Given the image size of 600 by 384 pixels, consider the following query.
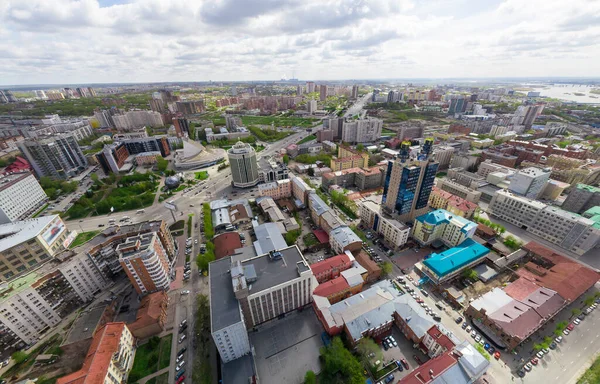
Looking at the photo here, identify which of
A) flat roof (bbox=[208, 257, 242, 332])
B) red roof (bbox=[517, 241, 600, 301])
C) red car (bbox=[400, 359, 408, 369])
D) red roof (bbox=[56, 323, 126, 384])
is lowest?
red car (bbox=[400, 359, 408, 369])

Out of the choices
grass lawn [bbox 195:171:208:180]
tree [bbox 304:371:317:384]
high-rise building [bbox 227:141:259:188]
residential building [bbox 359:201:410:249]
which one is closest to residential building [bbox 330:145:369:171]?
high-rise building [bbox 227:141:259:188]

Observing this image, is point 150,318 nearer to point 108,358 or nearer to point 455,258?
point 108,358

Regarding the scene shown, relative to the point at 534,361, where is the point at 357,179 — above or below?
above

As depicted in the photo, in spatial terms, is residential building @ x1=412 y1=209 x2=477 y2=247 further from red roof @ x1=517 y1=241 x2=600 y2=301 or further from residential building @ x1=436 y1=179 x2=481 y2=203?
residential building @ x1=436 y1=179 x2=481 y2=203

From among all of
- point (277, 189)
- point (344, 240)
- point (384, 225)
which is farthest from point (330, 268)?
point (277, 189)

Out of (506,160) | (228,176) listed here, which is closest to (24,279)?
(228,176)

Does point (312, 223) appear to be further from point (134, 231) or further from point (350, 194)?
point (134, 231)

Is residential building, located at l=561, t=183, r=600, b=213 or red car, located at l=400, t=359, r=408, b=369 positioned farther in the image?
residential building, located at l=561, t=183, r=600, b=213
